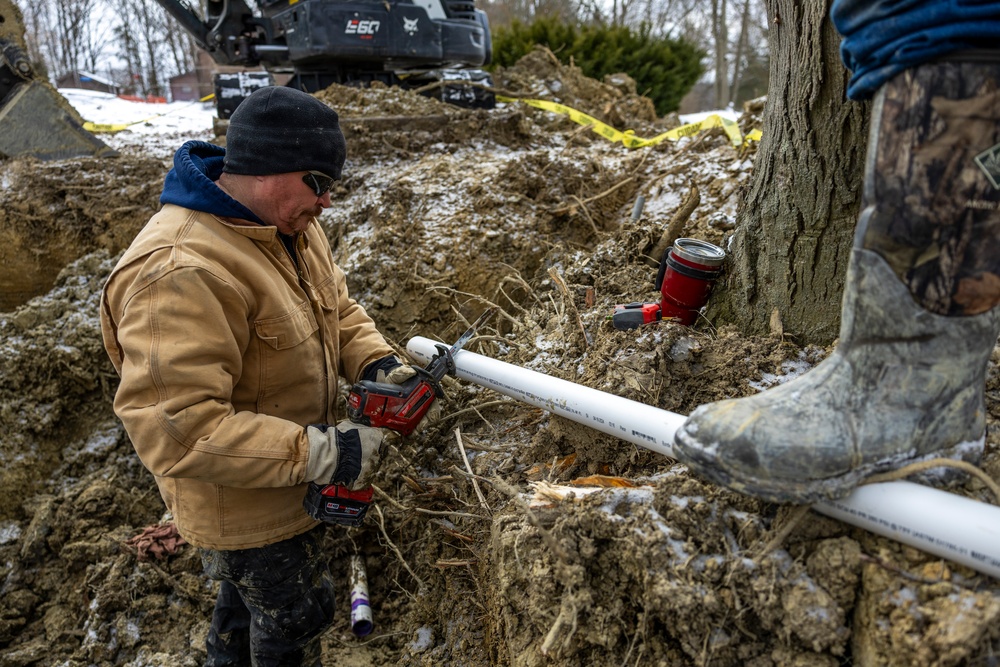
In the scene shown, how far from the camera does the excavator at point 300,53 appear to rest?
5.63m

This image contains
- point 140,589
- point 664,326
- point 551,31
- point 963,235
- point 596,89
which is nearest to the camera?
point 963,235

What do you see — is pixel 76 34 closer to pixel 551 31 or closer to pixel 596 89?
pixel 551 31

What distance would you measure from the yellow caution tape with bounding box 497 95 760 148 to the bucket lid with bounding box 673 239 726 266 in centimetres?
186

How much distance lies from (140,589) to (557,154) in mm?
3963

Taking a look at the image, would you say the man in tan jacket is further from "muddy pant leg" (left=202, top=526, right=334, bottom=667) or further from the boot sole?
the boot sole

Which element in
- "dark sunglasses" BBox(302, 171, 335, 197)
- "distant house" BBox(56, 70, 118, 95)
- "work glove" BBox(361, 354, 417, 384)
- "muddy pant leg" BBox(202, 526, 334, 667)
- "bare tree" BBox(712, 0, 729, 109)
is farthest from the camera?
"distant house" BBox(56, 70, 118, 95)

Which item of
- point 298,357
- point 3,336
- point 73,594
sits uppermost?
point 298,357

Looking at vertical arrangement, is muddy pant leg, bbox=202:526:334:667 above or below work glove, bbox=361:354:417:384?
below

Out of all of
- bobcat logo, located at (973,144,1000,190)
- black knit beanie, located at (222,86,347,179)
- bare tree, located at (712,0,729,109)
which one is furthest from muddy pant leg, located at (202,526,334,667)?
bare tree, located at (712,0,729,109)

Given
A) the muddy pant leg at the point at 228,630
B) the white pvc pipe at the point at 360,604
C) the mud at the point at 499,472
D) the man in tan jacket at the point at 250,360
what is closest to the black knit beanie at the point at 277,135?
the man in tan jacket at the point at 250,360

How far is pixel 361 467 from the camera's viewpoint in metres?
2.08

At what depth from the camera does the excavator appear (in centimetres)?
563

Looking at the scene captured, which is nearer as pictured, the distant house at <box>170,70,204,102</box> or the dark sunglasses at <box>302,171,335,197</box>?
the dark sunglasses at <box>302,171,335,197</box>

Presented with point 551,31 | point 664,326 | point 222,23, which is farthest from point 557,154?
point 551,31
